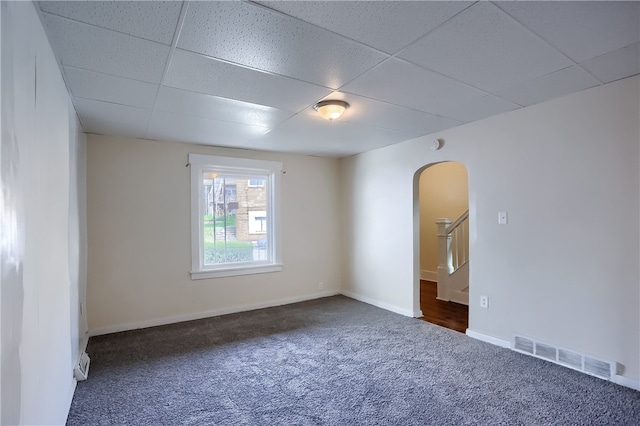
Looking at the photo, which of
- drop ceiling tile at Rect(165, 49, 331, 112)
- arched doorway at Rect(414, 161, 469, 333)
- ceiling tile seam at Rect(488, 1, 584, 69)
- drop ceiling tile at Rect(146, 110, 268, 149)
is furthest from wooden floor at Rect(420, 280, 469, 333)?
drop ceiling tile at Rect(146, 110, 268, 149)

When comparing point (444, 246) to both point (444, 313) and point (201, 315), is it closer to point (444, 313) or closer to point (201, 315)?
point (444, 313)

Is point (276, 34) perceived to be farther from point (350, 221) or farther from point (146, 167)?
point (350, 221)

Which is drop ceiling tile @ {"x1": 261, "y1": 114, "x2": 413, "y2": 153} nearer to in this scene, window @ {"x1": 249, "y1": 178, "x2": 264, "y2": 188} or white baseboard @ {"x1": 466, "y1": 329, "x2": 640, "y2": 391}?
window @ {"x1": 249, "y1": 178, "x2": 264, "y2": 188}

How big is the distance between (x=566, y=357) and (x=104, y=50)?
3.98 m

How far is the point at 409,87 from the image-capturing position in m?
2.44

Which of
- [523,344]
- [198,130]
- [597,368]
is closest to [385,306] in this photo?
[523,344]

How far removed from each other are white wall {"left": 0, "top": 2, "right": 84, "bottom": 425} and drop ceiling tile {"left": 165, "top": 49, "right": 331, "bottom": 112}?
2.26 ft

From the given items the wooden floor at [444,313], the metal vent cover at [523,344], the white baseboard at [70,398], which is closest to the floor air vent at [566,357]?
the metal vent cover at [523,344]

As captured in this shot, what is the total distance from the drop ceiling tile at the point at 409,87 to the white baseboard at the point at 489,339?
2.28m

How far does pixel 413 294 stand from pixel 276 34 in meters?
3.38

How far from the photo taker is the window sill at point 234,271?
4.14m

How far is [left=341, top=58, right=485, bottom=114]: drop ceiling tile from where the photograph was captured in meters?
2.17

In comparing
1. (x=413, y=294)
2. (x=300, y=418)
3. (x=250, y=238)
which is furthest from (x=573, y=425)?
(x=250, y=238)

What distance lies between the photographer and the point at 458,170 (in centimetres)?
629
